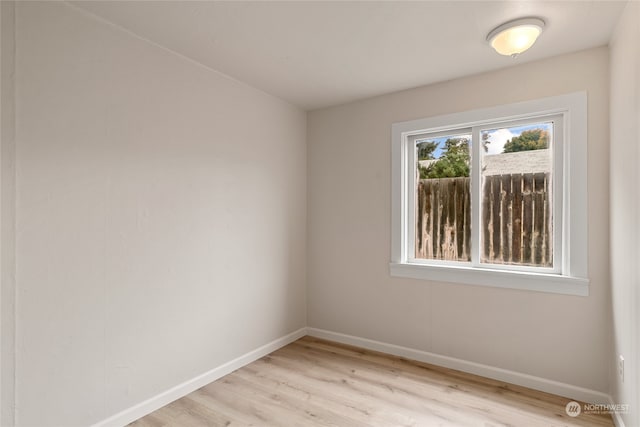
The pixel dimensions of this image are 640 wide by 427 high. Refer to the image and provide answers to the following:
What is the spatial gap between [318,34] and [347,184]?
1.59 m

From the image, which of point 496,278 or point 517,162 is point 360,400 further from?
point 517,162

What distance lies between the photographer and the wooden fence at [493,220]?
2654mm

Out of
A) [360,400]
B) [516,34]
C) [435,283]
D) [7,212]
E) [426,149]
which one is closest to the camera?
[7,212]

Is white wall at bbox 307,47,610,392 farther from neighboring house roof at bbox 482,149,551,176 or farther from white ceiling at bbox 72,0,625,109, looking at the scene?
neighboring house roof at bbox 482,149,551,176

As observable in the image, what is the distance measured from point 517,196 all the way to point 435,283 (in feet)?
3.25

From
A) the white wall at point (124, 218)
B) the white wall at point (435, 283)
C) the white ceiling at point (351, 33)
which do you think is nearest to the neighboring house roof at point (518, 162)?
the white wall at point (435, 283)

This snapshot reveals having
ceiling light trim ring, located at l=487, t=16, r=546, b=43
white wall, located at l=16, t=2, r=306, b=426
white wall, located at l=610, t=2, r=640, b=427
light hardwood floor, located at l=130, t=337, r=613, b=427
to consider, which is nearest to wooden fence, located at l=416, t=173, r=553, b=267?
white wall, located at l=610, t=2, r=640, b=427

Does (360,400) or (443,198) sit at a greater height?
(443,198)

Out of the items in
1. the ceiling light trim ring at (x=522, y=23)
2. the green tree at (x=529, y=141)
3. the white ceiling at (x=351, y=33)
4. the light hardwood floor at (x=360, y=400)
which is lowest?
the light hardwood floor at (x=360, y=400)

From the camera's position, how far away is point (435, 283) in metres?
2.99

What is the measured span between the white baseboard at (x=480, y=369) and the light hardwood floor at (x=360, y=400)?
0.05 m

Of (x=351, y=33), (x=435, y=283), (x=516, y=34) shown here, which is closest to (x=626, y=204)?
(x=516, y=34)

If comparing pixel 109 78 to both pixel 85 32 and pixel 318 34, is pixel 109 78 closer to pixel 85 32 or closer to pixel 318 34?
pixel 85 32

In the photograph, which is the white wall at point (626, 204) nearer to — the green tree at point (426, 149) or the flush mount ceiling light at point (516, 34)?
the flush mount ceiling light at point (516, 34)
